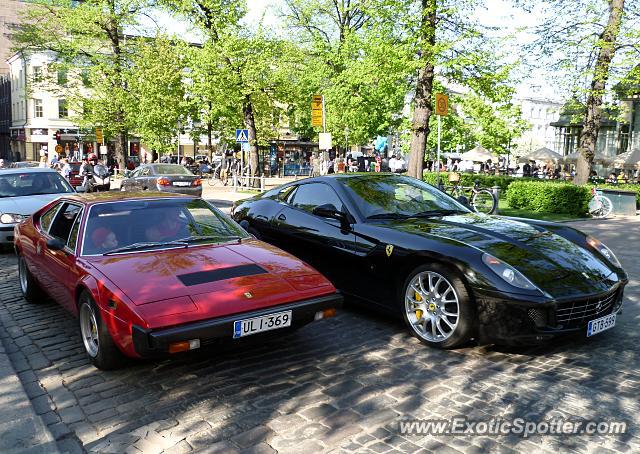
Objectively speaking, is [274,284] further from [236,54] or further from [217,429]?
[236,54]

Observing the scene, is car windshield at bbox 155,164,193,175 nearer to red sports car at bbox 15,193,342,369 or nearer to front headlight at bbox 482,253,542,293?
red sports car at bbox 15,193,342,369

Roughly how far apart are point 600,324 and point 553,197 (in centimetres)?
1276

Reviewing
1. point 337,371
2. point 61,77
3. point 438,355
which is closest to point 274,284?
point 337,371

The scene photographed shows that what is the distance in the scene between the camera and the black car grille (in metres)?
4.12

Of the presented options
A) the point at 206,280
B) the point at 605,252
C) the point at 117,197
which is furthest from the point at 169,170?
the point at 605,252

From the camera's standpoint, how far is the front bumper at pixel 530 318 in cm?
405

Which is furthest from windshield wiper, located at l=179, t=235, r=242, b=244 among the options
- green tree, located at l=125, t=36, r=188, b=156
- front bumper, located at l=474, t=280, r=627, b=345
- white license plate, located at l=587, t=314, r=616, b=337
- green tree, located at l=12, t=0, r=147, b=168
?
green tree, located at l=12, t=0, r=147, b=168

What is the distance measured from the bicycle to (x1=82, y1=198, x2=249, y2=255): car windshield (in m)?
13.4

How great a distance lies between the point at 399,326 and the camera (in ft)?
17.2

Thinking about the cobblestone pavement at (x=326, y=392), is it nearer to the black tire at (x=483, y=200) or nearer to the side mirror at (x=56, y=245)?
the side mirror at (x=56, y=245)

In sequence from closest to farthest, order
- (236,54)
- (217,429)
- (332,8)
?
1. (217,429)
2. (236,54)
3. (332,8)

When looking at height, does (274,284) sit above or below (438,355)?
above

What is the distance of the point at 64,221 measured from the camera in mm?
5262

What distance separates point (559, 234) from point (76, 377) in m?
4.56
